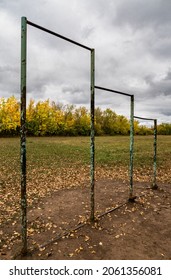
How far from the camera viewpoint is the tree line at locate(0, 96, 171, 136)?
5203cm

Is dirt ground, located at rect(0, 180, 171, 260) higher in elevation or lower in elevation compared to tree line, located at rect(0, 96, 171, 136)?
lower

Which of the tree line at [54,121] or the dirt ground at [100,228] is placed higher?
the tree line at [54,121]

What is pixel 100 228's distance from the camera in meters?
5.65

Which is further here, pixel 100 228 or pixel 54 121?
pixel 54 121

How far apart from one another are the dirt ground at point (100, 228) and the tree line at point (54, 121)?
151ft

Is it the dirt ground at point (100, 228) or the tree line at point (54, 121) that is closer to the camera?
the dirt ground at point (100, 228)

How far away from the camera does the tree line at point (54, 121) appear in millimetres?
52031

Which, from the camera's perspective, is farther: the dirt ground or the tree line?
the tree line

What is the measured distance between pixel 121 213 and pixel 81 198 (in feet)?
6.18

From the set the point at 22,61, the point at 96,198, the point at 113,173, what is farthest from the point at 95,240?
the point at 113,173

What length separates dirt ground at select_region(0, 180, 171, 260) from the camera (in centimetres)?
460

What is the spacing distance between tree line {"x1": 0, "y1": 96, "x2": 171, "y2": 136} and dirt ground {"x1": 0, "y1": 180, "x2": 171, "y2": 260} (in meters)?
45.9

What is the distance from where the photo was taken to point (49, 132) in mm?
62406

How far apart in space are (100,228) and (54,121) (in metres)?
55.7
